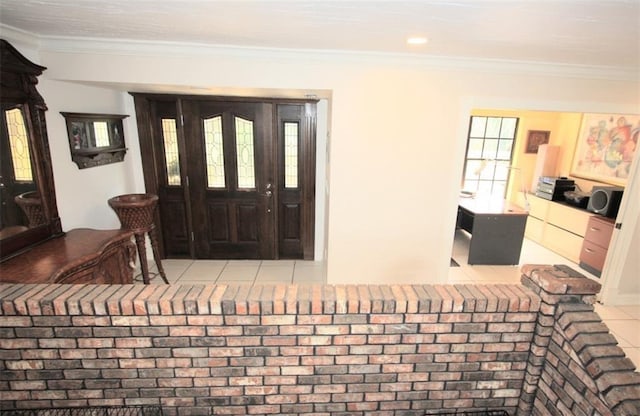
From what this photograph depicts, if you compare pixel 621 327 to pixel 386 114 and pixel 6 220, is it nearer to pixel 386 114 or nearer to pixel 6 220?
pixel 386 114

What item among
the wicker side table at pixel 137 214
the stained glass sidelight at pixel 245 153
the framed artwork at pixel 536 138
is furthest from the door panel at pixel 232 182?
the framed artwork at pixel 536 138

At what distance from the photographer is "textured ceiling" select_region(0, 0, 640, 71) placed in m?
1.39

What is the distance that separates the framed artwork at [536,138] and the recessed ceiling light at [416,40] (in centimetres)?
441

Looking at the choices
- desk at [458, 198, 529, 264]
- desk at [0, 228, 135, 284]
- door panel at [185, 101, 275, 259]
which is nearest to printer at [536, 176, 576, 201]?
desk at [458, 198, 529, 264]

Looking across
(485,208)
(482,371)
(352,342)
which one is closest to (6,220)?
(352,342)

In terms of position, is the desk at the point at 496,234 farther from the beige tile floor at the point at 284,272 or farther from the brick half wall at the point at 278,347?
the brick half wall at the point at 278,347

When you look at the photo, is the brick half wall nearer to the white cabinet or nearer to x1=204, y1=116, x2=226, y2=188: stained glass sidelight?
x1=204, y1=116, x2=226, y2=188: stained glass sidelight

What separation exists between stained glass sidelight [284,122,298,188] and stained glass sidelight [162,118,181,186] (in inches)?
52.6

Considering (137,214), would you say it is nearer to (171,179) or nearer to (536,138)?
(171,179)

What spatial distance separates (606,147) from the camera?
174 inches

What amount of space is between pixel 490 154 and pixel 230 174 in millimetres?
4625

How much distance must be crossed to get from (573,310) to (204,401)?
6.19 feet

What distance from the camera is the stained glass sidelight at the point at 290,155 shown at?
3832 millimetres

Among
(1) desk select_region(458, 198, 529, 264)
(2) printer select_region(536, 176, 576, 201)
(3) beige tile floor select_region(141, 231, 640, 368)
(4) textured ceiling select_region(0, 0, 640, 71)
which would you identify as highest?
(4) textured ceiling select_region(0, 0, 640, 71)
